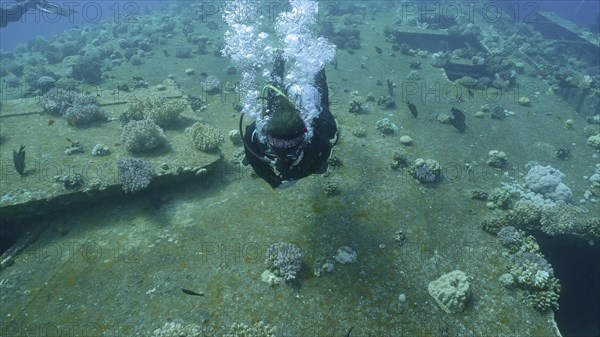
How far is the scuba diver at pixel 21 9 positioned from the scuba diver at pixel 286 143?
867 inches

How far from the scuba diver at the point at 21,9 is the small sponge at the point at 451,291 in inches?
1002

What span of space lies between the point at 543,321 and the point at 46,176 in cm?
1194

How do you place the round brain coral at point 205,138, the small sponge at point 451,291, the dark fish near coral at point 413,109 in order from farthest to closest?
1. the dark fish near coral at point 413,109
2. the round brain coral at point 205,138
3. the small sponge at point 451,291

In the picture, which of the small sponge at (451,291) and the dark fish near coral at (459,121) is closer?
the small sponge at (451,291)

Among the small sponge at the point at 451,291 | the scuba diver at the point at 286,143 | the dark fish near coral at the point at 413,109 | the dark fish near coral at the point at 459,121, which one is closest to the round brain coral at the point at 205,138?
the scuba diver at the point at 286,143

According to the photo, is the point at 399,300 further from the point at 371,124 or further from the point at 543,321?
the point at 371,124

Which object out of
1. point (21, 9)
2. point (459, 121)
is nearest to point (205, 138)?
point (459, 121)

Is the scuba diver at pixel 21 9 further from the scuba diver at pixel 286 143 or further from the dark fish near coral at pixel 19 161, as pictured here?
the scuba diver at pixel 286 143

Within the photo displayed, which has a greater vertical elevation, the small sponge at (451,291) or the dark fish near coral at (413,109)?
the dark fish near coral at (413,109)

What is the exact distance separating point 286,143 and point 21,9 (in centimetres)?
2425

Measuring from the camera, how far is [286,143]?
4645 mm

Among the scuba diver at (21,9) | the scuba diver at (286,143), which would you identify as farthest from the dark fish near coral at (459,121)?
the scuba diver at (21,9)

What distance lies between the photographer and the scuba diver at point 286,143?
15.0 feet

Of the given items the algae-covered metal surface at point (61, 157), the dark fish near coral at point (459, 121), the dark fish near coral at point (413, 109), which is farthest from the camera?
the dark fish near coral at point (413, 109)
